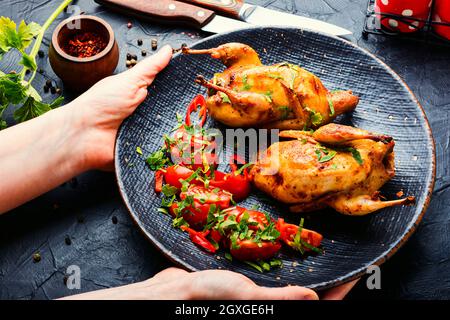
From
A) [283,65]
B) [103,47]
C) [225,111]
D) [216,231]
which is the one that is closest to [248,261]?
[216,231]

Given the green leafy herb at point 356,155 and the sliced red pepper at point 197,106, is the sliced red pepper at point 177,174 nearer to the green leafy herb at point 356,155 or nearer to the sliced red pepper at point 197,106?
the sliced red pepper at point 197,106

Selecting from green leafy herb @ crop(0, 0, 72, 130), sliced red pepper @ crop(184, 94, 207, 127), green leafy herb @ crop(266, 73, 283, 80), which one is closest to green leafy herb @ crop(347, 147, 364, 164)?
green leafy herb @ crop(266, 73, 283, 80)

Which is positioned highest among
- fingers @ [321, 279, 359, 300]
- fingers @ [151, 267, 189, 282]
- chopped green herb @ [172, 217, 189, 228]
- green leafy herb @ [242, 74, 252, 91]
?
green leafy herb @ [242, 74, 252, 91]

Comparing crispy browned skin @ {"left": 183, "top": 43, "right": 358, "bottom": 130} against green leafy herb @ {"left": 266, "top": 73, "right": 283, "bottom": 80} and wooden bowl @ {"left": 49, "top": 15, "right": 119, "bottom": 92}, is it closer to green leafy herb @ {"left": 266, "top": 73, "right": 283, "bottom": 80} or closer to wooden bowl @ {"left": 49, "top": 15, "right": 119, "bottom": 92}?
green leafy herb @ {"left": 266, "top": 73, "right": 283, "bottom": 80}

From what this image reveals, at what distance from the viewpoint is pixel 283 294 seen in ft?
9.13

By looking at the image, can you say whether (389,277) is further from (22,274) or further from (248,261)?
(22,274)

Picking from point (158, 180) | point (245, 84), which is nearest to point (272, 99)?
point (245, 84)

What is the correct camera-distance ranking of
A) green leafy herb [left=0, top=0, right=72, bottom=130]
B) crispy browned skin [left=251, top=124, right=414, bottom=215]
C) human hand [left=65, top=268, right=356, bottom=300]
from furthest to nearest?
green leafy herb [left=0, top=0, right=72, bottom=130] → crispy browned skin [left=251, top=124, right=414, bottom=215] → human hand [left=65, top=268, right=356, bottom=300]

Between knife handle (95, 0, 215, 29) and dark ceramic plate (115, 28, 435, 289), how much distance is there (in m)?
0.37

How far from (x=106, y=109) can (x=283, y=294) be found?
1.35 meters

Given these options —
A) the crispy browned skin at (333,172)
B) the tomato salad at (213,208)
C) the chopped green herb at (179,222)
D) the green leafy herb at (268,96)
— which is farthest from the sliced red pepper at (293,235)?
the green leafy herb at (268,96)

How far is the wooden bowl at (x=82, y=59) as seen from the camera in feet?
12.0

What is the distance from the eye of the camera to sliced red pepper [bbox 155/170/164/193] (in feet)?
10.8

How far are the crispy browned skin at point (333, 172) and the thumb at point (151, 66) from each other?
0.82m
